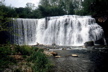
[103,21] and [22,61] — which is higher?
[103,21]

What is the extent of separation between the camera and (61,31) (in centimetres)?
2567

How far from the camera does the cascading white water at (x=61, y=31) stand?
880 inches

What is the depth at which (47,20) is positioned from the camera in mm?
27672

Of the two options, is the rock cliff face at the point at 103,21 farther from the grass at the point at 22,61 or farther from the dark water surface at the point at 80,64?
the grass at the point at 22,61

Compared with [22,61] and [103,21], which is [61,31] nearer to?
[103,21]

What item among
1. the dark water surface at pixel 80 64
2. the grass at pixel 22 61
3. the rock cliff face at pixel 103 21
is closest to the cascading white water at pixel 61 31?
the rock cliff face at pixel 103 21

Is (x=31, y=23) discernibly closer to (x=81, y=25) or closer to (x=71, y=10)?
(x=81, y=25)

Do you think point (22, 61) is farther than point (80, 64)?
No

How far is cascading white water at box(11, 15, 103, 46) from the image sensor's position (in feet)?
73.4

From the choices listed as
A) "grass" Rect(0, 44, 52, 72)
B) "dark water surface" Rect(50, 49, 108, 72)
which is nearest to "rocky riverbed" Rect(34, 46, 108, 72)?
"dark water surface" Rect(50, 49, 108, 72)

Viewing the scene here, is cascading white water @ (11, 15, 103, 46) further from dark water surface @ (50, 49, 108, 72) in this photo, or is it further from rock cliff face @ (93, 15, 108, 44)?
dark water surface @ (50, 49, 108, 72)

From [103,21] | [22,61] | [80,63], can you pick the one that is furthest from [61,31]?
[22,61]

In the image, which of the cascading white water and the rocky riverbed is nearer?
the rocky riverbed

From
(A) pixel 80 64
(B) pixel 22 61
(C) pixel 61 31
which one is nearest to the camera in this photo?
(B) pixel 22 61
